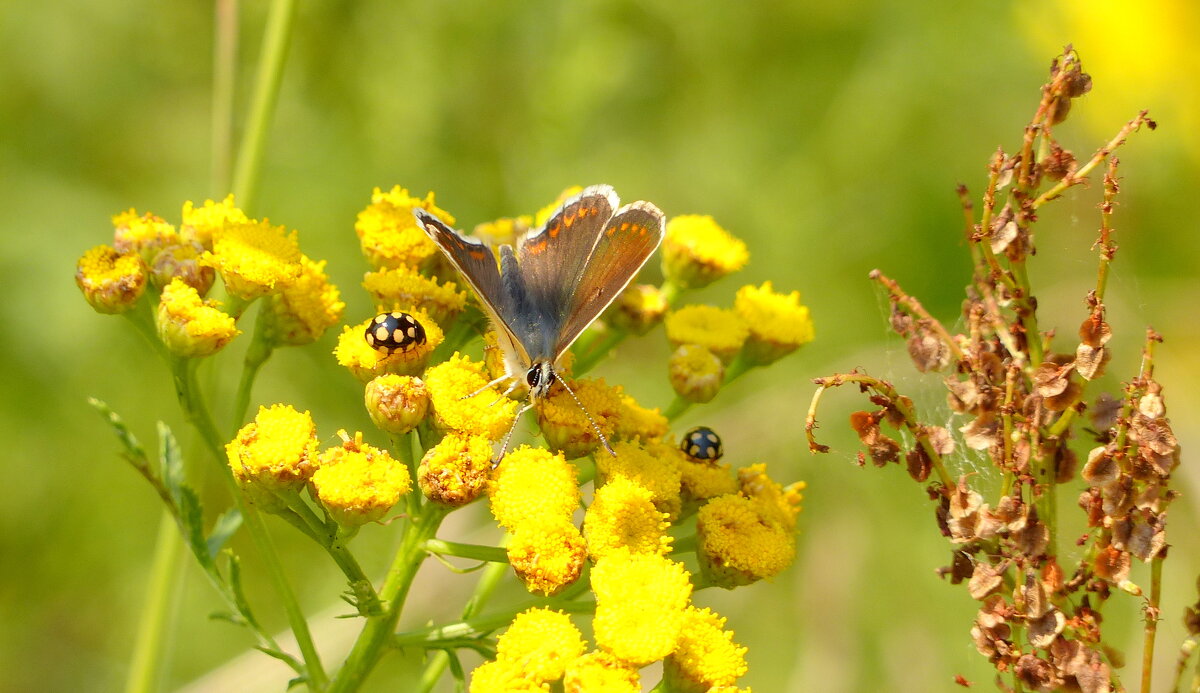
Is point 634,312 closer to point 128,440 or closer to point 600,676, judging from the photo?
point 600,676

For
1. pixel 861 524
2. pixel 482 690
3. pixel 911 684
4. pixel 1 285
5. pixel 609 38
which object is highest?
pixel 609 38

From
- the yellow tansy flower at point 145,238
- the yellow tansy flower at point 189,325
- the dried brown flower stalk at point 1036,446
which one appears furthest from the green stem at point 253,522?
the dried brown flower stalk at point 1036,446

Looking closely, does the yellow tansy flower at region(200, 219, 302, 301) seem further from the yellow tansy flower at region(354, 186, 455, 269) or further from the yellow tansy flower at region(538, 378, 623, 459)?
the yellow tansy flower at region(538, 378, 623, 459)

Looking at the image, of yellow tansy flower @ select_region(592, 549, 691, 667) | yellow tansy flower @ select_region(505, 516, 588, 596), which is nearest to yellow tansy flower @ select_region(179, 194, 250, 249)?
yellow tansy flower @ select_region(505, 516, 588, 596)

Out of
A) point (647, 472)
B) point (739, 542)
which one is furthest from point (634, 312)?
point (739, 542)

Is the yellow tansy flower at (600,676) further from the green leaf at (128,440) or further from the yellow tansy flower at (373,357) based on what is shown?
the green leaf at (128,440)

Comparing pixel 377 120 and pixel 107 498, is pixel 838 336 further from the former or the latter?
pixel 107 498

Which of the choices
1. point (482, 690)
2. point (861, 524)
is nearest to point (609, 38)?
point (861, 524)
